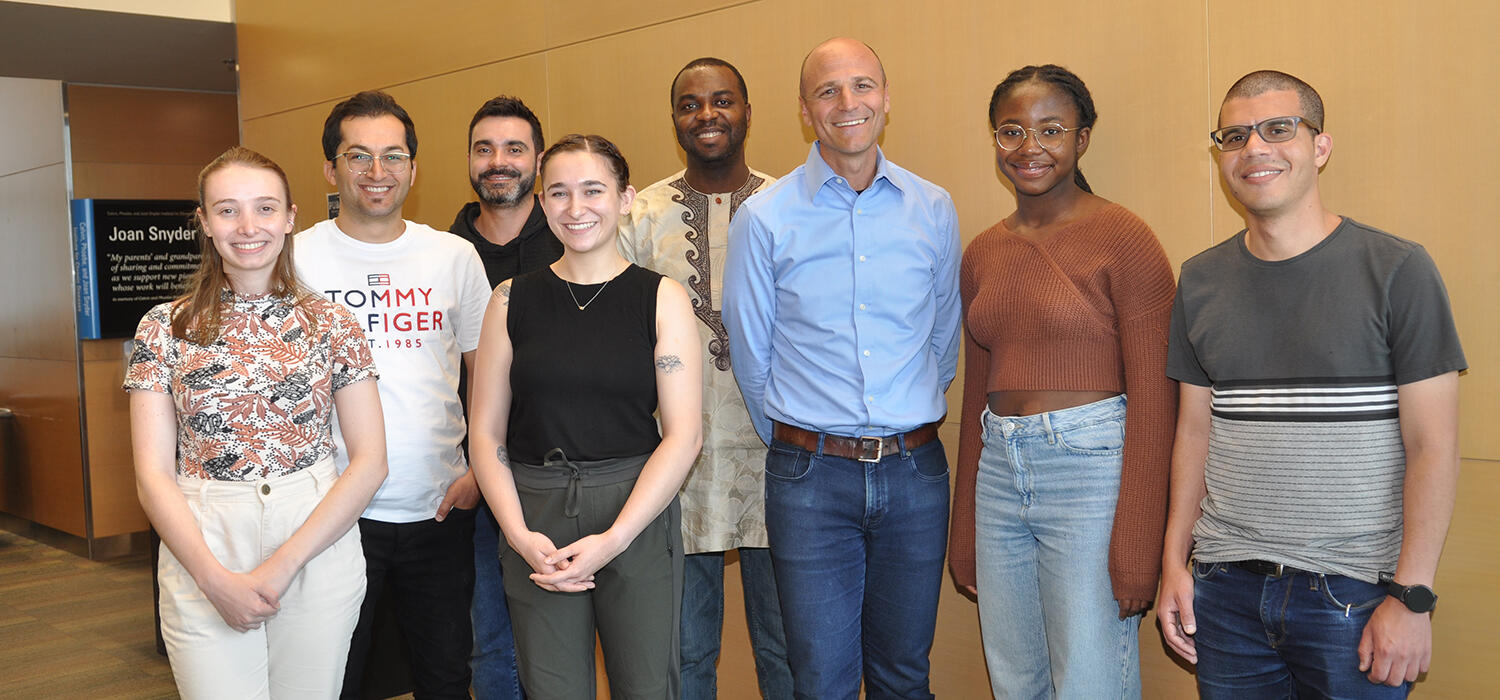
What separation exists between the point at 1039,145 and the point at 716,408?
3.92 ft

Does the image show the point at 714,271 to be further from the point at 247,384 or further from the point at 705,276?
the point at 247,384

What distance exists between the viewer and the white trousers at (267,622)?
7.78 ft

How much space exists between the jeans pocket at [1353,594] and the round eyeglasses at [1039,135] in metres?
1.12

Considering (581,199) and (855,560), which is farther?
(855,560)

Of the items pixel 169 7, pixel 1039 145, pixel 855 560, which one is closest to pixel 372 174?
pixel 855 560

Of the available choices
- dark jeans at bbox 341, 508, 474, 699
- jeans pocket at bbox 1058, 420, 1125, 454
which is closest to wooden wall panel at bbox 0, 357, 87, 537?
dark jeans at bbox 341, 508, 474, 699

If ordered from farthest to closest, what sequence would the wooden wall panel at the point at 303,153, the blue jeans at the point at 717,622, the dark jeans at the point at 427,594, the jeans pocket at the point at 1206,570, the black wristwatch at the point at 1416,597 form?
the wooden wall panel at the point at 303,153 → the blue jeans at the point at 717,622 → the dark jeans at the point at 427,594 → the jeans pocket at the point at 1206,570 → the black wristwatch at the point at 1416,597

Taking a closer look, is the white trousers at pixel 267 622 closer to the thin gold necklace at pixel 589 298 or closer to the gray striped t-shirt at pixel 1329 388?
the thin gold necklace at pixel 589 298

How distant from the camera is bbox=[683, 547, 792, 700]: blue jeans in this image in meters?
3.25

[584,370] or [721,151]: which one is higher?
[721,151]

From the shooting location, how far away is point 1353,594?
2039 millimetres

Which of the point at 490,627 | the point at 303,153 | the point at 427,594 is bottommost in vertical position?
the point at 490,627


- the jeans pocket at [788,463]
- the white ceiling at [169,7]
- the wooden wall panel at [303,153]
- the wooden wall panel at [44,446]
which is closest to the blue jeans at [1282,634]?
the jeans pocket at [788,463]

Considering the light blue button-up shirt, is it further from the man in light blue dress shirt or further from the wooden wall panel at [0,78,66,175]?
the wooden wall panel at [0,78,66,175]
